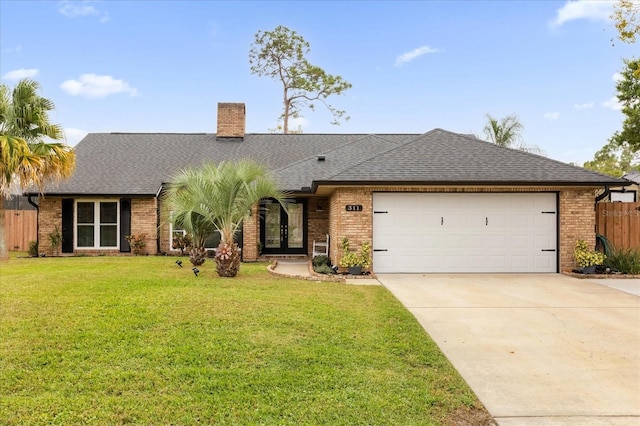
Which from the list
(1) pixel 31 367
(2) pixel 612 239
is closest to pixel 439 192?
(2) pixel 612 239

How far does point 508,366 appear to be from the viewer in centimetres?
438

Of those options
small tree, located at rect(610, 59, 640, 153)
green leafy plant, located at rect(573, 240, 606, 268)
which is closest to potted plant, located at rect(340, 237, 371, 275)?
green leafy plant, located at rect(573, 240, 606, 268)

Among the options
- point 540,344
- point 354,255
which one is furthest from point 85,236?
point 540,344

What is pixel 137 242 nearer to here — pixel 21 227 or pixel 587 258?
pixel 21 227

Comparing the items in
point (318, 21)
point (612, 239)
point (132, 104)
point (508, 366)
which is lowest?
point (508, 366)

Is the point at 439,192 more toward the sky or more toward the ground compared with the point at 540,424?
more toward the sky

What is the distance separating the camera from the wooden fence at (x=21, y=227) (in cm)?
1759

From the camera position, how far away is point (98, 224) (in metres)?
15.8

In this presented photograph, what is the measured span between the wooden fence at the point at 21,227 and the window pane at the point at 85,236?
11.8ft

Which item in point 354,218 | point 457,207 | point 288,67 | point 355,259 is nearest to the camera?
point 355,259

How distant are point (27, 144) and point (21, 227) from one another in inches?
268

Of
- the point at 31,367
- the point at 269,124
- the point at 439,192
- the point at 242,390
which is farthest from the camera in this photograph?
the point at 269,124

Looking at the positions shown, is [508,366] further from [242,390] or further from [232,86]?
[232,86]

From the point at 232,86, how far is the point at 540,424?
23211mm
